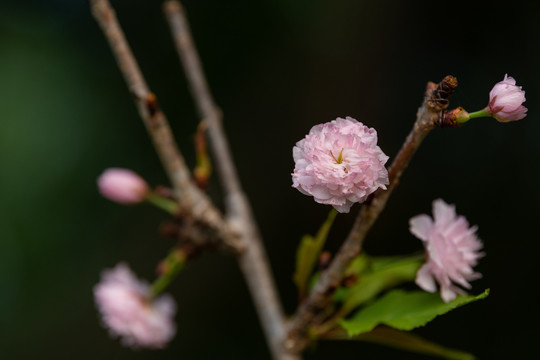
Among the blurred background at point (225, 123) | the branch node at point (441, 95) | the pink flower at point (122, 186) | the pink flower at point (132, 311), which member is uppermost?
the blurred background at point (225, 123)

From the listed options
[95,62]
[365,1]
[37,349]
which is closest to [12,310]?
[37,349]

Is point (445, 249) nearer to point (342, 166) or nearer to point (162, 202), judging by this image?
point (342, 166)

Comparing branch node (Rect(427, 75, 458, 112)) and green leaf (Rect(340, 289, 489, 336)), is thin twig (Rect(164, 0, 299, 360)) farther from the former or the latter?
branch node (Rect(427, 75, 458, 112))

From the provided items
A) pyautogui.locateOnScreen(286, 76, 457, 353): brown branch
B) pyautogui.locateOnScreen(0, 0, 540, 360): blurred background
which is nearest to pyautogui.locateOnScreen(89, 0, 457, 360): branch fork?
pyautogui.locateOnScreen(286, 76, 457, 353): brown branch

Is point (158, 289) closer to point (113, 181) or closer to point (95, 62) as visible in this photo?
point (113, 181)

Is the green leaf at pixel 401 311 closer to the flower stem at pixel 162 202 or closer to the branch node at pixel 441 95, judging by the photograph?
the branch node at pixel 441 95

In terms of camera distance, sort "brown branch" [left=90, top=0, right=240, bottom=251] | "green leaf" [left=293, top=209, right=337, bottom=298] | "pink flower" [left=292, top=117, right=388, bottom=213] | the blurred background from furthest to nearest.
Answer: the blurred background
"brown branch" [left=90, top=0, right=240, bottom=251]
"green leaf" [left=293, top=209, right=337, bottom=298]
"pink flower" [left=292, top=117, right=388, bottom=213]

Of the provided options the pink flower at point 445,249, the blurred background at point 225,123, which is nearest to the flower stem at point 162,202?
the pink flower at point 445,249
